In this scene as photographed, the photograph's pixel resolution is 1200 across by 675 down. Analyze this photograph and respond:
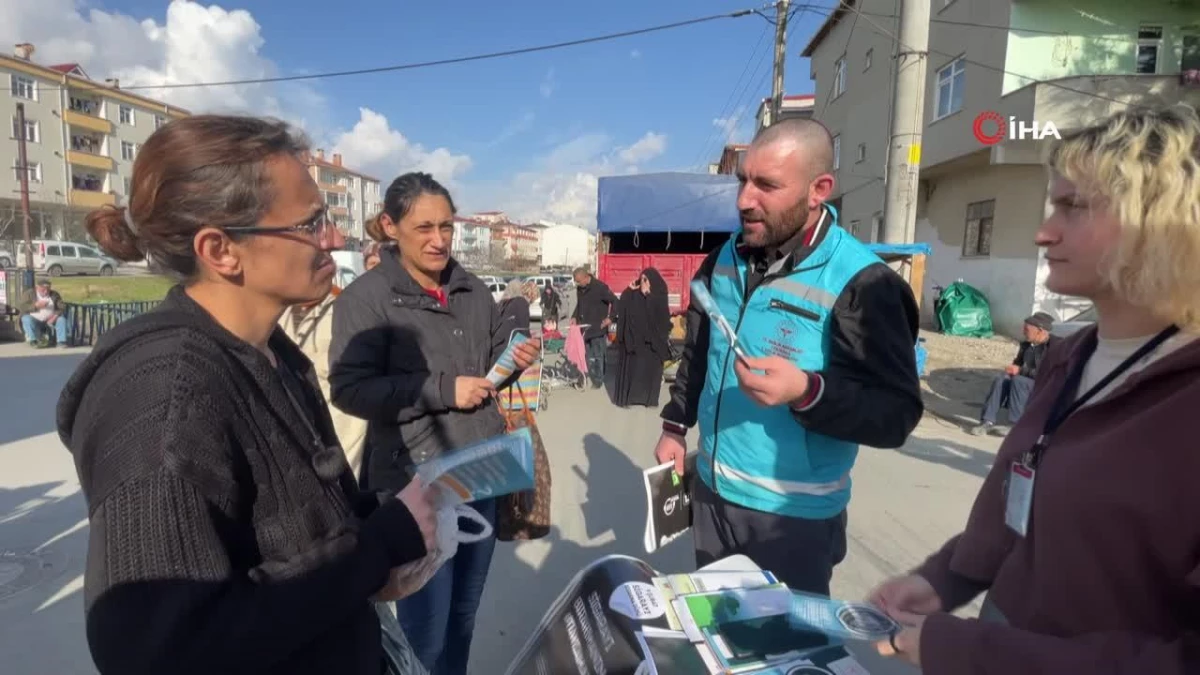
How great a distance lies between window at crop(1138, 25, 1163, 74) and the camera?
43.1ft

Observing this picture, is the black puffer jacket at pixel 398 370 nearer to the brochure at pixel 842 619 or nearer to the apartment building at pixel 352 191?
the brochure at pixel 842 619

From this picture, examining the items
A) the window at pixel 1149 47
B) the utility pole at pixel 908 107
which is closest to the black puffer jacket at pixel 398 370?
the utility pole at pixel 908 107

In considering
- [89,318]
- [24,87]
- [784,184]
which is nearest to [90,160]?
[24,87]

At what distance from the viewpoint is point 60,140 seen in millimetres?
Answer: 37750

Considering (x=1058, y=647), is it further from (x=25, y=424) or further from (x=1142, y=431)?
(x=25, y=424)

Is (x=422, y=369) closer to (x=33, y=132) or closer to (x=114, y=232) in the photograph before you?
(x=114, y=232)

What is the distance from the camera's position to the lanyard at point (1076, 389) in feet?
3.69

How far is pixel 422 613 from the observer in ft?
7.26

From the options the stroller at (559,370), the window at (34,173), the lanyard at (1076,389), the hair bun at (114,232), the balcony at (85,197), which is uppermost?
the window at (34,173)

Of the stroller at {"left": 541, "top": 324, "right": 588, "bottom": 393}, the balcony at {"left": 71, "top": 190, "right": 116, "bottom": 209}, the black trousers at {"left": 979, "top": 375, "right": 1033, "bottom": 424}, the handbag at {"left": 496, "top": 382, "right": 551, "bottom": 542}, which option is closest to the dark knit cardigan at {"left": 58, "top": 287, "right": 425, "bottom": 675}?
the handbag at {"left": 496, "top": 382, "right": 551, "bottom": 542}

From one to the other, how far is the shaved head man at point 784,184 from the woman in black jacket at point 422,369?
96 cm

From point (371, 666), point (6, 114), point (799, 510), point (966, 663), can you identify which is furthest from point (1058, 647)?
point (6, 114)

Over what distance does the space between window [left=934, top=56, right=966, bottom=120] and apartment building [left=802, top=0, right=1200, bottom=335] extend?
0.03m

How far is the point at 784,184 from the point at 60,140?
49.8m
